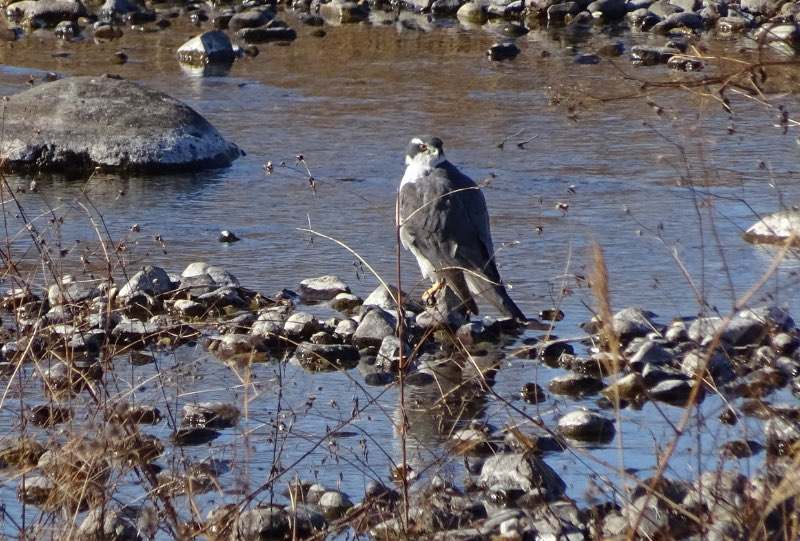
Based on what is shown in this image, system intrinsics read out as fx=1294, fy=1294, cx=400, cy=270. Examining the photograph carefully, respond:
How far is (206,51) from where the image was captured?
569 inches

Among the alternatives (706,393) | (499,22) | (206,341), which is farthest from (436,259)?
(499,22)

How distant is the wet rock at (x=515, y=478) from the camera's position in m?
3.94

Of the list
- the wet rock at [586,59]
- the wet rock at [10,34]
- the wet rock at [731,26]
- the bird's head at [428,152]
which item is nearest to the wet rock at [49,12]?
the wet rock at [10,34]

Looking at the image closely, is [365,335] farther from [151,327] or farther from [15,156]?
[15,156]

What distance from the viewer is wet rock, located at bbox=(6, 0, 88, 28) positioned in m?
18.2

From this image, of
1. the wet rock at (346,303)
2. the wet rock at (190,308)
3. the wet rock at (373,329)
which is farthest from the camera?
the wet rock at (346,303)

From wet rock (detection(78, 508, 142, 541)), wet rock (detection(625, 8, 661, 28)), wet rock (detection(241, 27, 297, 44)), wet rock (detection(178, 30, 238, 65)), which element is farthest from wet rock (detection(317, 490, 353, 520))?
wet rock (detection(625, 8, 661, 28))

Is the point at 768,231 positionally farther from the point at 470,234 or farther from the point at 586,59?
the point at 586,59

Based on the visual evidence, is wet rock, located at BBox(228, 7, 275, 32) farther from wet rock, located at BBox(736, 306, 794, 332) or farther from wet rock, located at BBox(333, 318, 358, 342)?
wet rock, located at BBox(736, 306, 794, 332)

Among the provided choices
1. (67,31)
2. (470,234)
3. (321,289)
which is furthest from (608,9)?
(321,289)

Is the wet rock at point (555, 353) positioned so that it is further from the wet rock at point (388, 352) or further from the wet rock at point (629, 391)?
the wet rock at point (388, 352)

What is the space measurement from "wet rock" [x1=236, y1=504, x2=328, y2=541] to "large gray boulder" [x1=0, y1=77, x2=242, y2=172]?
5838 millimetres

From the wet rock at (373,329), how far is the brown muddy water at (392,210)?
1.17ft

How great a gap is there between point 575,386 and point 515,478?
1.14m
